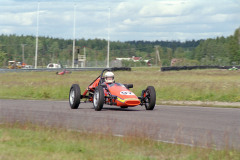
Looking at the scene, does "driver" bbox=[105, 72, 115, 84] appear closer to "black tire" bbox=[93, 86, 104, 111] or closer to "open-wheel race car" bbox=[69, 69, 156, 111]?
"open-wheel race car" bbox=[69, 69, 156, 111]

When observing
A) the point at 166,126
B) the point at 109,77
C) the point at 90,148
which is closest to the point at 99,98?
the point at 109,77

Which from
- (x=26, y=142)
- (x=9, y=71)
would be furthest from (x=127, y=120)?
(x=9, y=71)

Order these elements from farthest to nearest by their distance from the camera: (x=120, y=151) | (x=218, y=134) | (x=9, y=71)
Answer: (x=9, y=71), (x=218, y=134), (x=120, y=151)

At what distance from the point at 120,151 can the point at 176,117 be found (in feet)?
22.1

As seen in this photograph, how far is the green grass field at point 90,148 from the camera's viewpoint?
25.8 feet

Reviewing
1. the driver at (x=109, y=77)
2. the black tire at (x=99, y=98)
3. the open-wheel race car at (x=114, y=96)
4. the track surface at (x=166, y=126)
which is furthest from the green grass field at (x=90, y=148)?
the driver at (x=109, y=77)

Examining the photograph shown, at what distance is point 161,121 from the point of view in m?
13.6

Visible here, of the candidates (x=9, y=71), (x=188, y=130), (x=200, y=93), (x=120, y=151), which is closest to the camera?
(x=120, y=151)

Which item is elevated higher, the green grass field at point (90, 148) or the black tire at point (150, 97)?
the black tire at point (150, 97)

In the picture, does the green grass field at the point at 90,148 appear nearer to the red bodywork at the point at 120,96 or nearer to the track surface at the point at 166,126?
the track surface at the point at 166,126

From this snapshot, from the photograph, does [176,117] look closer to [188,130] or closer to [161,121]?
[161,121]

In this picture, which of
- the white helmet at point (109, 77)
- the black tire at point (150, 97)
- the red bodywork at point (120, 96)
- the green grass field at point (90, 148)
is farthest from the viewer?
the white helmet at point (109, 77)

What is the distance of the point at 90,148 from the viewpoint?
343 inches

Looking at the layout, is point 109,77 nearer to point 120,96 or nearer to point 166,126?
point 120,96
